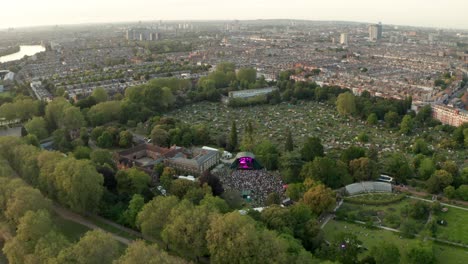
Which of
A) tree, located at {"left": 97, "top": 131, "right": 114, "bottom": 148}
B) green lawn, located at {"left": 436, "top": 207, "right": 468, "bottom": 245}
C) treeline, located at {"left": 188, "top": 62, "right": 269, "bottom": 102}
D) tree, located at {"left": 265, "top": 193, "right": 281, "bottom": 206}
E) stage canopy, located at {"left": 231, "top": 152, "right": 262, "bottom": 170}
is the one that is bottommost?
green lawn, located at {"left": 436, "top": 207, "right": 468, "bottom": 245}

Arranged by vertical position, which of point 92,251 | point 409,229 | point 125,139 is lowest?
point 409,229

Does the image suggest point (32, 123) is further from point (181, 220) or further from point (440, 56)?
point (440, 56)

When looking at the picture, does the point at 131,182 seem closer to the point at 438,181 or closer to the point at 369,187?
the point at 369,187

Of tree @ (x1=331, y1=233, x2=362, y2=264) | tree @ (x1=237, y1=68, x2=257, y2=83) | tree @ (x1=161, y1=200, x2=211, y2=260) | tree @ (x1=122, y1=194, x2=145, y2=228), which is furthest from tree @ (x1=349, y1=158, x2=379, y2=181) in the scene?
tree @ (x1=237, y1=68, x2=257, y2=83)

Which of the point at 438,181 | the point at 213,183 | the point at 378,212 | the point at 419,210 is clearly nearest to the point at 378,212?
the point at 378,212

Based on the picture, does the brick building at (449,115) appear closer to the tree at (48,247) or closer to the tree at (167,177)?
the tree at (167,177)

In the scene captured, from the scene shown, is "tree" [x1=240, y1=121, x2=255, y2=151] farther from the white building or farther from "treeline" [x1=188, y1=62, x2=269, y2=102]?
the white building
